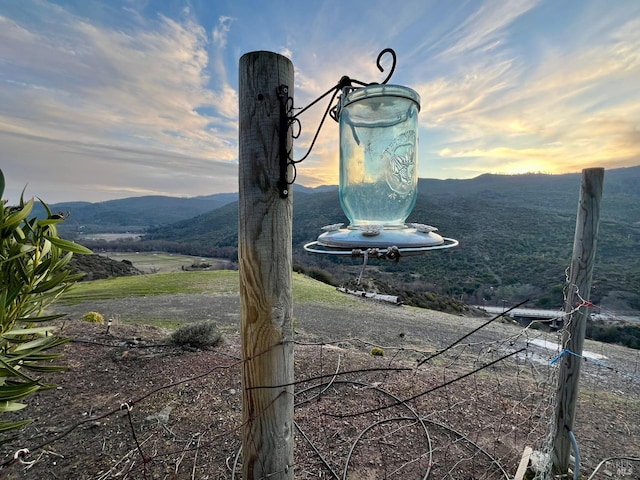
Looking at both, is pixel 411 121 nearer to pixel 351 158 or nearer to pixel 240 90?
pixel 351 158

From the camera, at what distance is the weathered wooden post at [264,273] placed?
1.11 metres

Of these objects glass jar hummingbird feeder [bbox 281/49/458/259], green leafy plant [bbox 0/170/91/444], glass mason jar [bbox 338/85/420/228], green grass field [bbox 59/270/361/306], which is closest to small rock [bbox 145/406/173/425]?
green leafy plant [bbox 0/170/91/444]

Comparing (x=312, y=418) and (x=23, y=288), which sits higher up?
(x=23, y=288)

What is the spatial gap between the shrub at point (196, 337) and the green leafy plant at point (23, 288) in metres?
2.71

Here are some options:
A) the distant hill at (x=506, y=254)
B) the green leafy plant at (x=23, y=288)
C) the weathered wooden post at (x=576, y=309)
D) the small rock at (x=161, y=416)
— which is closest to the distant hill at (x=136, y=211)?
the distant hill at (x=506, y=254)

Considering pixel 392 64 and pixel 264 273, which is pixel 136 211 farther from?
pixel 392 64

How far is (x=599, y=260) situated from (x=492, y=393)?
78.2 ft

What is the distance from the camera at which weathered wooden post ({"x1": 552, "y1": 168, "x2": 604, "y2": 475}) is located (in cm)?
177

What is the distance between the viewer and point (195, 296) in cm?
945

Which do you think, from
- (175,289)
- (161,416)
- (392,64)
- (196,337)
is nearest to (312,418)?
(161,416)

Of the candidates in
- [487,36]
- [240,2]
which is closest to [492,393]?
[487,36]

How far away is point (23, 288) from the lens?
4.03ft

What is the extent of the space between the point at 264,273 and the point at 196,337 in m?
3.35

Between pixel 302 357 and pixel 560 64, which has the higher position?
pixel 560 64
